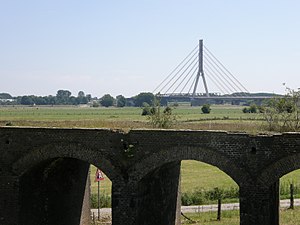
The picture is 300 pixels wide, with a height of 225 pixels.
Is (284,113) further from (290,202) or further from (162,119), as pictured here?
(290,202)

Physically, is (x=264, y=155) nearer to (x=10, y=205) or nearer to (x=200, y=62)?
(x=10, y=205)

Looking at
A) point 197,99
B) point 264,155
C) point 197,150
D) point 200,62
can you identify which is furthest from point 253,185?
point 200,62

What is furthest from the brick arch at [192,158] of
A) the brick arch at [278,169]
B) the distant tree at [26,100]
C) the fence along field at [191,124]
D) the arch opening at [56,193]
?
the distant tree at [26,100]

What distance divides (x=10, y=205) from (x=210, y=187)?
19578 mm

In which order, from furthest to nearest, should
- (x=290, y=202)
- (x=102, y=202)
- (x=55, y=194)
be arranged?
(x=102, y=202), (x=290, y=202), (x=55, y=194)

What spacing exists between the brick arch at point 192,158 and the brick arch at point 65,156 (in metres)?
0.87

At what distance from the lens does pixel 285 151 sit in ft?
58.5

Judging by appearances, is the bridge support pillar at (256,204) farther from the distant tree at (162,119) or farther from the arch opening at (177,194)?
the distant tree at (162,119)

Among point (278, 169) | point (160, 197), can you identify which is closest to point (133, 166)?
point (160, 197)

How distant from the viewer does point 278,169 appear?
17.9m

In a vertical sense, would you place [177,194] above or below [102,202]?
above

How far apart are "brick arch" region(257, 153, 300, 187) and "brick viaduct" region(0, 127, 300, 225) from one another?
34 millimetres

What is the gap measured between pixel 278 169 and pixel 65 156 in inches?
326

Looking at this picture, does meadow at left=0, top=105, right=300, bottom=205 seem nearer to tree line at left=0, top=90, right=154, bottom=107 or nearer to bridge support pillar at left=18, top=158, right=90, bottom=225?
bridge support pillar at left=18, top=158, right=90, bottom=225
